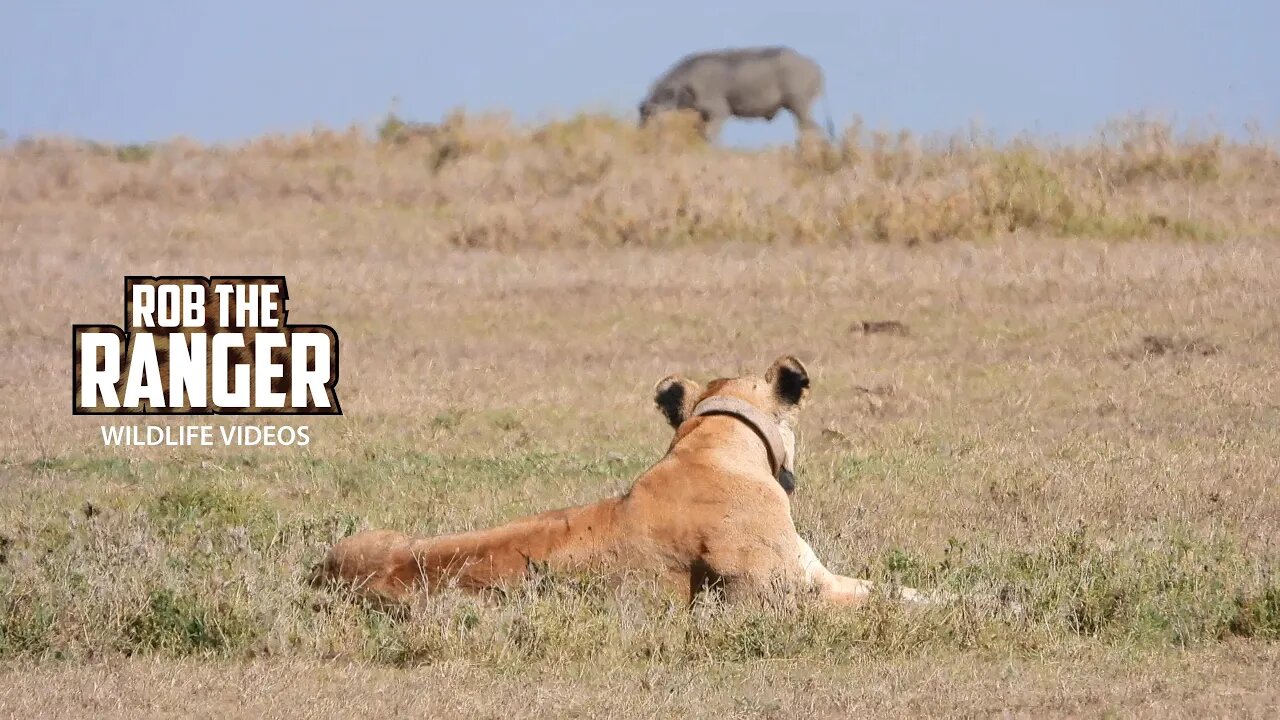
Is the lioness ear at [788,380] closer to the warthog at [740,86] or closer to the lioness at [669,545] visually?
the lioness at [669,545]

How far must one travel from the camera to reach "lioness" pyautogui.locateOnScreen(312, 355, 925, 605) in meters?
7.11

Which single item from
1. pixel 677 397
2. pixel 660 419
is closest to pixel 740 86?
pixel 660 419

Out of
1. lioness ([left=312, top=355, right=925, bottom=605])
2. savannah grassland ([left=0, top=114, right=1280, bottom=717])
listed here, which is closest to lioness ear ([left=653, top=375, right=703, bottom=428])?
lioness ([left=312, top=355, right=925, bottom=605])

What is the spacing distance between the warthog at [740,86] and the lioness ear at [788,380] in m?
34.3

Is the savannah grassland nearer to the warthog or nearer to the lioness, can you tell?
the lioness

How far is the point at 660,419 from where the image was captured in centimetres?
1293

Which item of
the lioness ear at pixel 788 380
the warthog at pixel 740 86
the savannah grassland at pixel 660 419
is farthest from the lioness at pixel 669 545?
the warthog at pixel 740 86

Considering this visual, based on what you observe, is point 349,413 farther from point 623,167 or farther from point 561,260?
point 623,167

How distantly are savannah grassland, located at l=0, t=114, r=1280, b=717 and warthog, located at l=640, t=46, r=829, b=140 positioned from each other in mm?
12867

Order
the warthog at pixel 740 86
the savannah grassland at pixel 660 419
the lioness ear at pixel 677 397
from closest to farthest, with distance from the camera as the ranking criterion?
the savannah grassland at pixel 660 419
the lioness ear at pixel 677 397
the warthog at pixel 740 86

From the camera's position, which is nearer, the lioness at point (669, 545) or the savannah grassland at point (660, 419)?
the savannah grassland at point (660, 419)

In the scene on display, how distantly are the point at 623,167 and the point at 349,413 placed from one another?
12520mm

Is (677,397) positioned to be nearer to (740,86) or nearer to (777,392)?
(777,392)

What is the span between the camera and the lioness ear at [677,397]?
779 cm
